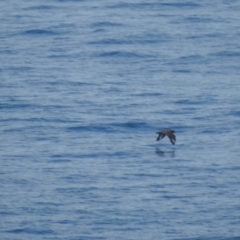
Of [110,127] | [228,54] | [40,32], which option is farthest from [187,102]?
[40,32]

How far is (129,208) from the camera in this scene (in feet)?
116

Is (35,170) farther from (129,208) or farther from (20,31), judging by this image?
(20,31)

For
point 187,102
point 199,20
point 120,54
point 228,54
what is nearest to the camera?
point 187,102

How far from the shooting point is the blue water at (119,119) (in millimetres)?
34906

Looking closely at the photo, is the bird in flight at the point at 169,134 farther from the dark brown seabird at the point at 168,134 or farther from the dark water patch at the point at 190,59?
the dark water patch at the point at 190,59

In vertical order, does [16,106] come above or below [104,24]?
below

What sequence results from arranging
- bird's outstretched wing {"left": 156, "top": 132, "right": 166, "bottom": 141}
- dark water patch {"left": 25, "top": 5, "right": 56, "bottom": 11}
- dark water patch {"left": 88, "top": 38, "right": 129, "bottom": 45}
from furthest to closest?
dark water patch {"left": 25, "top": 5, "right": 56, "bottom": 11}, dark water patch {"left": 88, "top": 38, "right": 129, "bottom": 45}, bird's outstretched wing {"left": 156, "top": 132, "right": 166, "bottom": 141}

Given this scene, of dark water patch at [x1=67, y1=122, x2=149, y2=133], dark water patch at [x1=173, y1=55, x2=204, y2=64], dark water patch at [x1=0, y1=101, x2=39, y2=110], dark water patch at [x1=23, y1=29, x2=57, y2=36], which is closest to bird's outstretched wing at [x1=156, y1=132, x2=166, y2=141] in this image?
dark water patch at [x1=67, y1=122, x2=149, y2=133]

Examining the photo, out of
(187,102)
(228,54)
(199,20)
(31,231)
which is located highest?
(199,20)

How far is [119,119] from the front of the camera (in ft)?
142

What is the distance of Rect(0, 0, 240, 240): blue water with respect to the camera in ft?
115

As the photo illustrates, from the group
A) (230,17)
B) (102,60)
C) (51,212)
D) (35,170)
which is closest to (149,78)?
(102,60)

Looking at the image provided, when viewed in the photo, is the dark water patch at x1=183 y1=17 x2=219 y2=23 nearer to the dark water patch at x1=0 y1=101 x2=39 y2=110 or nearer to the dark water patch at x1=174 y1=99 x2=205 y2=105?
the dark water patch at x1=174 y1=99 x2=205 y2=105

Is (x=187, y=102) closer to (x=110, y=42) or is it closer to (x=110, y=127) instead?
(x=110, y=127)
